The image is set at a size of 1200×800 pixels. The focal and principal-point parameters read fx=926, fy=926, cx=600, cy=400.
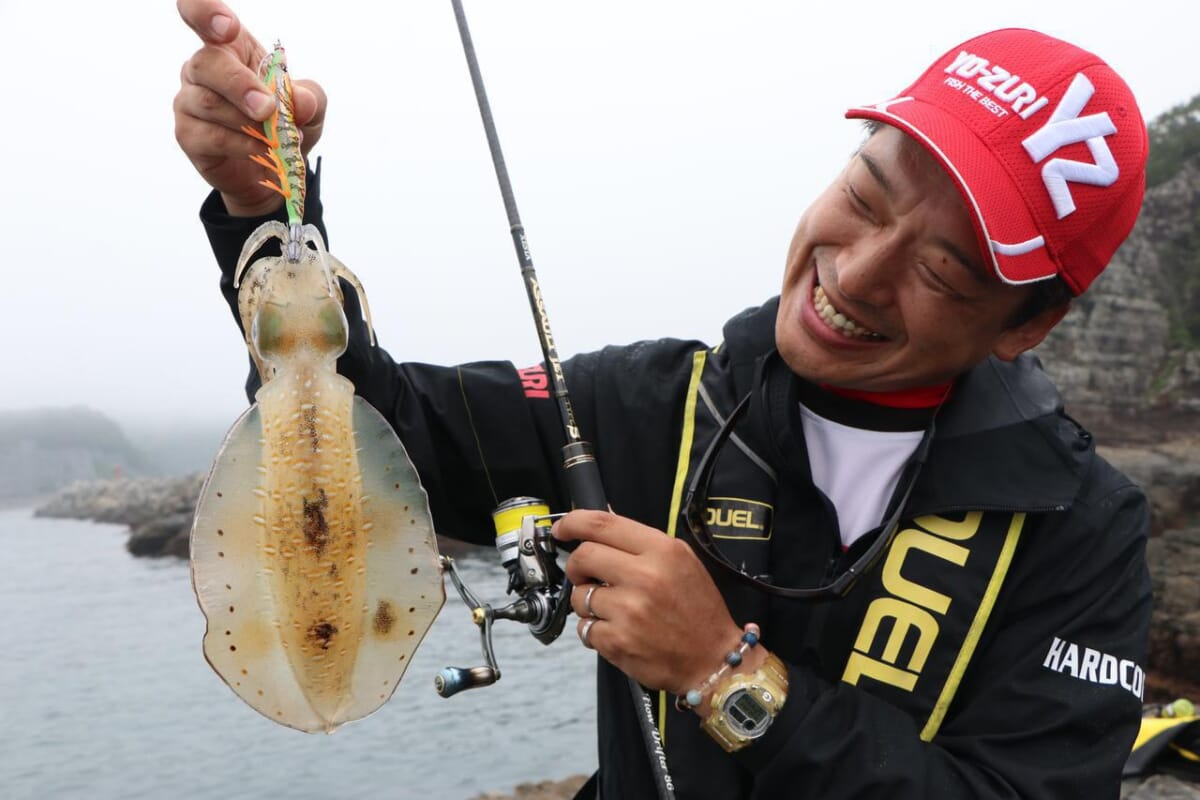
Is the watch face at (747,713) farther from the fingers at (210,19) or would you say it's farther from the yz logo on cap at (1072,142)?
the fingers at (210,19)

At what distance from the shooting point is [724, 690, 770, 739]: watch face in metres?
2.16

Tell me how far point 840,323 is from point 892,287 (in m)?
0.17

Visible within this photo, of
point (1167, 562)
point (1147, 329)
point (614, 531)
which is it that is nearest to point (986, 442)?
point (614, 531)

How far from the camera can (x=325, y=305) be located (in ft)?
6.49

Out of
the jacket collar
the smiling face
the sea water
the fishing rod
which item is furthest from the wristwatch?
the sea water

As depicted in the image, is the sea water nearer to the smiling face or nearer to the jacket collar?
the jacket collar

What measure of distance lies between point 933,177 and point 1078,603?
117 cm

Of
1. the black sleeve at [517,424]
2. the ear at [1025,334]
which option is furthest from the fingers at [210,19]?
the ear at [1025,334]

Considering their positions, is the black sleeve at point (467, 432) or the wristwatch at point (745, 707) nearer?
the wristwatch at point (745, 707)

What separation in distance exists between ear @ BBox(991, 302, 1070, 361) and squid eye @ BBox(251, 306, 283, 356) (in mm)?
1854

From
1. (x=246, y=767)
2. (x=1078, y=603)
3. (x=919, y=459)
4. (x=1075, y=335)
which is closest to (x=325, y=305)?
(x=919, y=459)

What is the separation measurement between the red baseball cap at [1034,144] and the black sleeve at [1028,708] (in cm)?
79

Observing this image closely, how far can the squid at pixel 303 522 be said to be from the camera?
1.91 metres

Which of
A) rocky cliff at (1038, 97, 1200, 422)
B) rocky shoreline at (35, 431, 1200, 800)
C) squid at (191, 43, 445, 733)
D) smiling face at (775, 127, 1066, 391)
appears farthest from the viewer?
rocky cliff at (1038, 97, 1200, 422)
